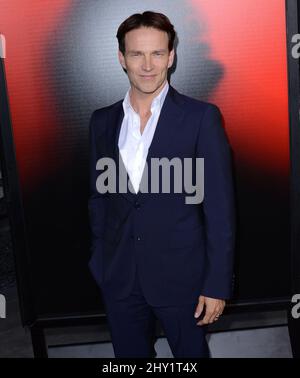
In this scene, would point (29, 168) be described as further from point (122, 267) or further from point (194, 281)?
point (194, 281)

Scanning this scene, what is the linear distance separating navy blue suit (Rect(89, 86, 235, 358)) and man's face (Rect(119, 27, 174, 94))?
9 centimetres

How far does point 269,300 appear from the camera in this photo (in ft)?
7.75

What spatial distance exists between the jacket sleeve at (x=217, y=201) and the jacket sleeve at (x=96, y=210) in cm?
45

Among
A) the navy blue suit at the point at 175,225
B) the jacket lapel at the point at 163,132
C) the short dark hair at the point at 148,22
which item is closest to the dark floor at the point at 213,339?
the navy blue suit at the point at 175,225

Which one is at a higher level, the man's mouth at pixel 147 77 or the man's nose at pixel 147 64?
the man's nose at pixel 147 64

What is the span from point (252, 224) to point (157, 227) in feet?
2.42

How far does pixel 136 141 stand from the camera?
173 cm

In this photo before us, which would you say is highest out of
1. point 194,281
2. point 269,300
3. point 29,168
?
point 29,168

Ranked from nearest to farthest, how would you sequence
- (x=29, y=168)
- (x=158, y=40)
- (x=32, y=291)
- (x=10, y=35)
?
(x=158, y=40)
(x=10, y=35)
(x=29, y=168)
(x=32, y=291)

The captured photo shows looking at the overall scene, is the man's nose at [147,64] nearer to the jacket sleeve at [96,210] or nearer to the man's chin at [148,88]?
the man's chin at [148,88]

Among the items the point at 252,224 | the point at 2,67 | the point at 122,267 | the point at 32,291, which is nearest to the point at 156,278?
the point at 122,267

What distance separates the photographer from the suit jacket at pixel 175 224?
1.60 metres

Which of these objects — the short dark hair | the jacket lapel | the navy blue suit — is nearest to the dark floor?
the navy blue suit

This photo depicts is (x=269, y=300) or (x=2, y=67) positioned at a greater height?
(x=2, y=67)
